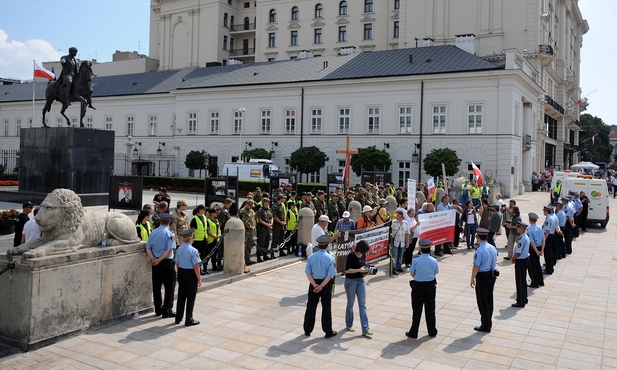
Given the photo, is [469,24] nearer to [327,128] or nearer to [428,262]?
[327,128]

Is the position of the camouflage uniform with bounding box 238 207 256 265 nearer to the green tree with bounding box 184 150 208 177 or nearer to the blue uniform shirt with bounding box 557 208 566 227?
the blue uniform shirt with bounding box 557 208 566 227

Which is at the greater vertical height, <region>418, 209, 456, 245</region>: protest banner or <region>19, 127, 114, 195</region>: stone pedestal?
<region>19, 127, 114, 195</region>: stone pedestal

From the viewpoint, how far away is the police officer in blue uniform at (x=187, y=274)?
9.19m

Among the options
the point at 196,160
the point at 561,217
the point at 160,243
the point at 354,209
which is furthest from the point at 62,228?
the point at 196,160

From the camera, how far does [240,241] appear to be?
12.8 m

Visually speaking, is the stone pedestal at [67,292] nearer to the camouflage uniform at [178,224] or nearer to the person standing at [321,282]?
the camouflage uniform at [178,224]

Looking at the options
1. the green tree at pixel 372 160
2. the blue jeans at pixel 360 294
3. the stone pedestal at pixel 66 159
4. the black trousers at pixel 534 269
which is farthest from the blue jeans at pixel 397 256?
the green tree at pixel 372 160

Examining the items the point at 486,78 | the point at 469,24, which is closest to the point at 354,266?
the point at 486,78

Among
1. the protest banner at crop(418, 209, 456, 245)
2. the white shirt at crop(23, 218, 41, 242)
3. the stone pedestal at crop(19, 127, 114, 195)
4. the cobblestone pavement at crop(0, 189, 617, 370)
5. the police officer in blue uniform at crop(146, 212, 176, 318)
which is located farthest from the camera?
the stone pedestal at crop(19, 127, 114, 195)

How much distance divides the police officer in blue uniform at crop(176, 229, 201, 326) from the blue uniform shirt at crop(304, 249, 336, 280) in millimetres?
1947

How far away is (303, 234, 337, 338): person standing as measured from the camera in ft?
28.8

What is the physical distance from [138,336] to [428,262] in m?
4.88

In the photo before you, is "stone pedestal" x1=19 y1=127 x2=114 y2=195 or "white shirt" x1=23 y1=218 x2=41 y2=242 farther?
"stone pedestal" x1=19 y1=127 x2=114 y2=195

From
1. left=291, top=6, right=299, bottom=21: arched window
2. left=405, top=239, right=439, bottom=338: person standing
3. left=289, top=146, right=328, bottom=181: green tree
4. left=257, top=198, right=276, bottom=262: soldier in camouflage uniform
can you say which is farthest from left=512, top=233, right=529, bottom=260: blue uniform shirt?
left=291, top=6, right=299, bottom=21: arched window
